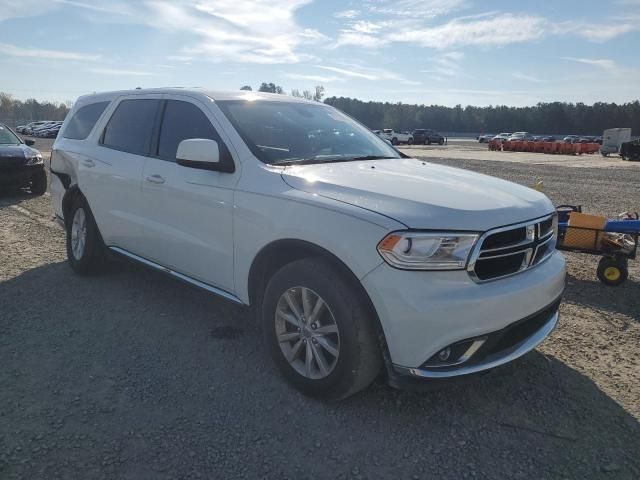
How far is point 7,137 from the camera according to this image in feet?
36.3

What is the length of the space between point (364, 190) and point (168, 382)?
175cm

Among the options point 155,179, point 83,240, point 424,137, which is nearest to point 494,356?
point 155,179

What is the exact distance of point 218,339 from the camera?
3.91 meters

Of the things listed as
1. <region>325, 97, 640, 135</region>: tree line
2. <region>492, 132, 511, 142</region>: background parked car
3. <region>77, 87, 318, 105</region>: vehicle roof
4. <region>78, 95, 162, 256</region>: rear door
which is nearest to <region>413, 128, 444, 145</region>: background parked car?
<region>492, 132, 511, 142</region>: background parked car

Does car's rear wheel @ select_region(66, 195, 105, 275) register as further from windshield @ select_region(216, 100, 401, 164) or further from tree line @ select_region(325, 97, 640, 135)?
tree line @ select_region(325, 97, 640, 135)

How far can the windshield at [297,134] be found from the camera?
355 centimetres

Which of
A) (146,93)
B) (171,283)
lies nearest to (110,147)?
(146,93)

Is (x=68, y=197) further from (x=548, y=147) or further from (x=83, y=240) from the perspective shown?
(x=548, y=147)

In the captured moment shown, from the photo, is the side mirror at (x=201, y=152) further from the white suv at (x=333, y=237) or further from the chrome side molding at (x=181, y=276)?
the chrome side molding at (x=181, y=276)

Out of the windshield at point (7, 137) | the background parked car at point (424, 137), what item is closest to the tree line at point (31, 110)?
the background parked car at point (424, 137)

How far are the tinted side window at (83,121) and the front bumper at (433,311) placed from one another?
12.9 feet

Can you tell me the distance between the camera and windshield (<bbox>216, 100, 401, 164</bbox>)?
11.6ft

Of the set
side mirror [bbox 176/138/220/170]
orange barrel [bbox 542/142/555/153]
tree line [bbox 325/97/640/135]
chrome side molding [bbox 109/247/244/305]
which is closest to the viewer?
side mirror [bbox 176/138/220/170]

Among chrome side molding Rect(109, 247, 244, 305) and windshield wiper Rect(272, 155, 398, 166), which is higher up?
windshield wiper Rect(272, 155, 398, 166)
